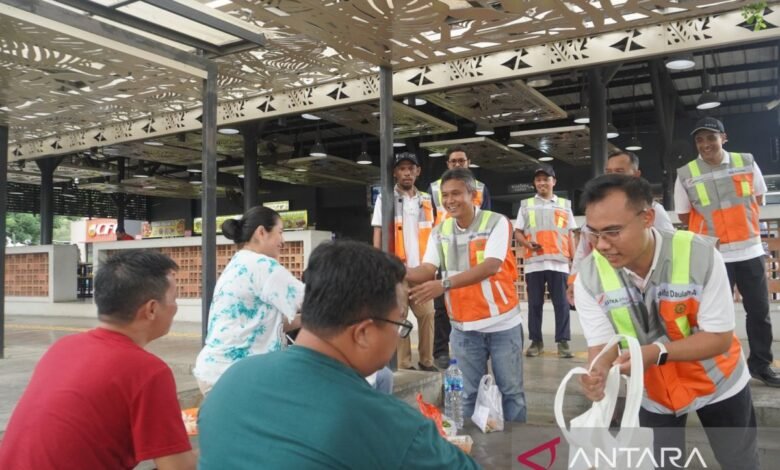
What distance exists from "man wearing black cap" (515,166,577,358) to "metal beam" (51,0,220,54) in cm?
313

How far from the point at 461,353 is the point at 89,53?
10.5ft

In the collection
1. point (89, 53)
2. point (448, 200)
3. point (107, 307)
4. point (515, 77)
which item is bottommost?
point (107, 307)

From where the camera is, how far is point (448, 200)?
334cm

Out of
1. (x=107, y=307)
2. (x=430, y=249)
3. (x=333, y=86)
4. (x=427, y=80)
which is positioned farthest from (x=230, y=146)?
(x=107, y=307)

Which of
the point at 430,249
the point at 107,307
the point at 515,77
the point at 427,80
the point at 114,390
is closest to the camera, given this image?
the point at 114,390

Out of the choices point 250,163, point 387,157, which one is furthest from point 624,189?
point 250,163

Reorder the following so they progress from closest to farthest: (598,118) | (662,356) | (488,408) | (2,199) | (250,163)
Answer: (662,356), (488,408), (2,199), (598,118), (250,163)

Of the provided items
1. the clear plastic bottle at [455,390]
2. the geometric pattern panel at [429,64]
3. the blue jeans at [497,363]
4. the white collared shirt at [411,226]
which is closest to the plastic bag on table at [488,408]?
the blue jeans at [497,363]

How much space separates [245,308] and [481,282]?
128cm

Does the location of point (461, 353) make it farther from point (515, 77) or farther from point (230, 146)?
point (230, 146)

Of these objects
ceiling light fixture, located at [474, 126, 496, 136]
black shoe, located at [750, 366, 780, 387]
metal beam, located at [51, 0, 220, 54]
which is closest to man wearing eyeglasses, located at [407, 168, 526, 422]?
black shoe, located at [750, 366, 780, 387]

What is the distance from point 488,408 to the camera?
3.28 metres

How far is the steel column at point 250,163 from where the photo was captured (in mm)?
12695

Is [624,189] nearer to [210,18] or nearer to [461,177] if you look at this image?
[461,177]
